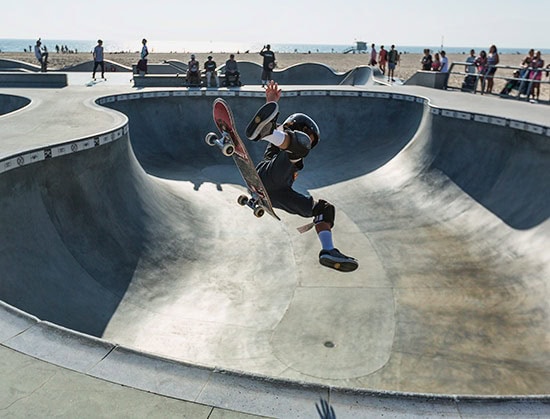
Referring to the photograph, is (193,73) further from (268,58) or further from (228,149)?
(228,149)

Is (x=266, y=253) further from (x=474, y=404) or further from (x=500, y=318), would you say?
(x=474, y=404)

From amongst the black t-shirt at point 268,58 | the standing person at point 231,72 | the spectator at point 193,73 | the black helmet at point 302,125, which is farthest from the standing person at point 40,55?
the black helmet at point 302,125

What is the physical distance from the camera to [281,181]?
6.51 metres

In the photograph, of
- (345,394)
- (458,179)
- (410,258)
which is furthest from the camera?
(458,179)

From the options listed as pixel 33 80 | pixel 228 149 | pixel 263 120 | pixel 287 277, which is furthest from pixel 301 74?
pixel 263 120

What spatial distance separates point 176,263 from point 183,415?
7003mm

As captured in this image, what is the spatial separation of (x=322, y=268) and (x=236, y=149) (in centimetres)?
499

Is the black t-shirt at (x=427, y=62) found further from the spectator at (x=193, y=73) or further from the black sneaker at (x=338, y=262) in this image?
the black sneaker at (x=338, y=262)

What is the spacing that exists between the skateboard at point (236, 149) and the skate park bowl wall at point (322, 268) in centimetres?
246

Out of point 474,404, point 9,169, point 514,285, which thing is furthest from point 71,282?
point 514,285

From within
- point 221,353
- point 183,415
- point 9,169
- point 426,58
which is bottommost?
point 221,353

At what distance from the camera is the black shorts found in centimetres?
645

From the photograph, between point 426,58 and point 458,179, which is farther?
point 426,58

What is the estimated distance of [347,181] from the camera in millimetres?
15867
